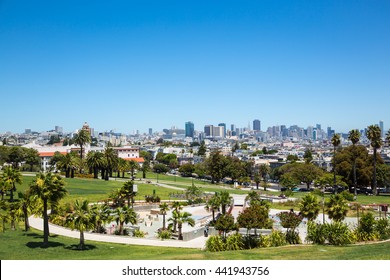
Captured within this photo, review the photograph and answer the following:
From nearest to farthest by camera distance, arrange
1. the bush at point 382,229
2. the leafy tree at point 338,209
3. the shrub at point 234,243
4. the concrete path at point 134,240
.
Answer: the shrub at point 234,243 < the bush at point 382,229 < the concrete path at point 134,240 < the leafy tree at point 338,209

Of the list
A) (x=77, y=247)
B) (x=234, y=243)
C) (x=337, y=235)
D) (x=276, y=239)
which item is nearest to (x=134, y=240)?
(x=77, y=247)

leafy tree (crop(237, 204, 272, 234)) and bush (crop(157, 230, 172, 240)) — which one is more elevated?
leafy tree (crop(237, 204, 272, 234))

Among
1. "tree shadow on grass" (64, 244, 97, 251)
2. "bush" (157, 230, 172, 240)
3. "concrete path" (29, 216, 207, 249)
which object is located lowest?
"bush" (157, 230, 172, 240)

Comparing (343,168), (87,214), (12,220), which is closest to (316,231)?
(87,214)

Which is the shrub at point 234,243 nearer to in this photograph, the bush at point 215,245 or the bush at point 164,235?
the bush at point 215,245

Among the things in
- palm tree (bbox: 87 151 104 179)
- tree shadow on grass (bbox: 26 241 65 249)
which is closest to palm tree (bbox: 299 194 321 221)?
tree shadow on grass (bbox: 26 241 65 249)

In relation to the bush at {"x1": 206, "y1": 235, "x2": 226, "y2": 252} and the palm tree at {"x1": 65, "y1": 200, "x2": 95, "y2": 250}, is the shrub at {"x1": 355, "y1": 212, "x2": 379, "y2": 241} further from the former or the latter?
the palm tree at {"x1": 65, "y1": 200, "x2": 95, "y2": 250}

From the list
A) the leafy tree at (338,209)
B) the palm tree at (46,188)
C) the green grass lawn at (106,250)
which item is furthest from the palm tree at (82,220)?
the leafy tree at (338,209)

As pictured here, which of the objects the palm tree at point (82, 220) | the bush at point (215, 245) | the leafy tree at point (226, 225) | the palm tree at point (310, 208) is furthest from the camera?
the palm tree at point (310, 208)
